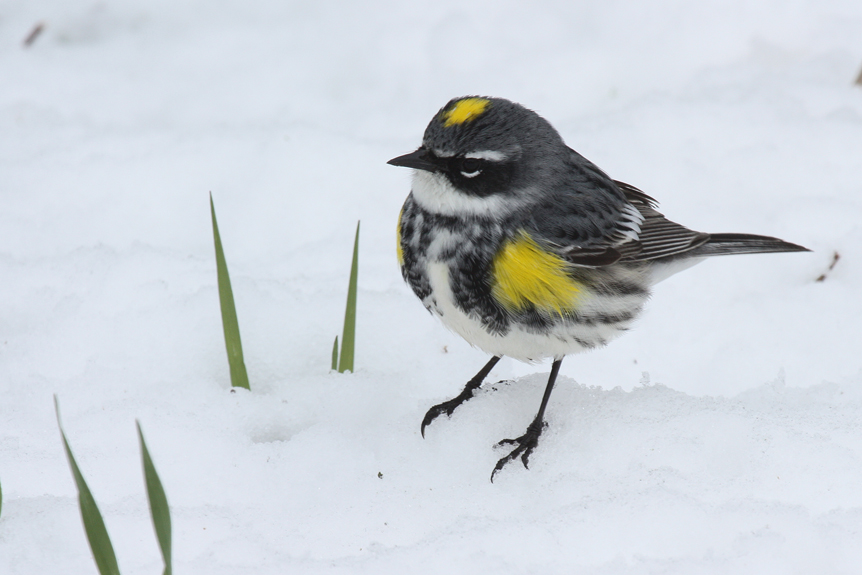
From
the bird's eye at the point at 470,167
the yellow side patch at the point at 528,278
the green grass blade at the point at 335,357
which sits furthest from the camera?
the green grass blade at the point at 335,357

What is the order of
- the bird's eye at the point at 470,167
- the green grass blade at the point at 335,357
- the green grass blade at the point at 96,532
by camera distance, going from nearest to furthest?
1. the green grass blade at the point at 96,532
2. the bird's eye at the point at 470,167
3. the green grass blade at the point at 335,357

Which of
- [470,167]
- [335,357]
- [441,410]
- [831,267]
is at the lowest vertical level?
[441,410]

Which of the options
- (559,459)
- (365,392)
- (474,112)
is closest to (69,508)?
(365,392)

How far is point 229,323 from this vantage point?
3318 mm

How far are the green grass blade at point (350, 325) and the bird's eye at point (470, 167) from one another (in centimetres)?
53

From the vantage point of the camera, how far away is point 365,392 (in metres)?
3.58

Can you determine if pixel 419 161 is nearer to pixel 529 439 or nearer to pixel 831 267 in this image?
pixel 529 439

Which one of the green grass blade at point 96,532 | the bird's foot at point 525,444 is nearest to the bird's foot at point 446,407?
the bird's foot at point 525,444

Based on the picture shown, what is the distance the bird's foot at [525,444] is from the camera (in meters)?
3.11

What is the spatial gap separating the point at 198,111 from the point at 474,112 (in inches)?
131

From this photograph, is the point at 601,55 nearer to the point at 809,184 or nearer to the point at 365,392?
the point at 809,184

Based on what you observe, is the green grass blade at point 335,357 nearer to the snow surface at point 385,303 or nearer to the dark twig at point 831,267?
the snow surface at point 385,303

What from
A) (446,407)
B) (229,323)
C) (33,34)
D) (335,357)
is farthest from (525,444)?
(33,34)

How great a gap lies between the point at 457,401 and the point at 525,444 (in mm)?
421
